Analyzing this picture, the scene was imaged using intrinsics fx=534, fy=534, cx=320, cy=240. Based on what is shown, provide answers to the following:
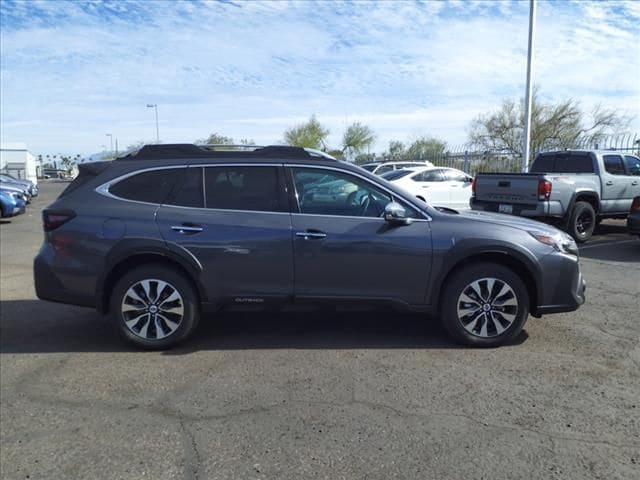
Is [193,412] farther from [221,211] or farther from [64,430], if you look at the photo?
[221,211]

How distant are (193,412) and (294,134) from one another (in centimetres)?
5402

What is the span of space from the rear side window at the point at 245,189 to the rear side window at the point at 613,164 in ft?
30.9

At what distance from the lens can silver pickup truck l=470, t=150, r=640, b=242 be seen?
34.2 ft

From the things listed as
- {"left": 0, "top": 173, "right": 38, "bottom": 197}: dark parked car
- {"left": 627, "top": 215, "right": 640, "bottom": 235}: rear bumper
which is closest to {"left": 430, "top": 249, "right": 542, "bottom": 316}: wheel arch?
{"left": 627, "top": 215, "right": 640, "bottom": 235}: rear bumper

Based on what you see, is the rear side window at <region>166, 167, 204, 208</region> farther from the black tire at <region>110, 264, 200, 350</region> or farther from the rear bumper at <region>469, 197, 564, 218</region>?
the rear bumper at <region>469, 197, 564, 218</region>

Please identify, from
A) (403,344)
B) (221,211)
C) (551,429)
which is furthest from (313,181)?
(551,429)

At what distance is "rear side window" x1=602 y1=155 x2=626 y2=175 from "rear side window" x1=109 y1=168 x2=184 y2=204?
1010 cm

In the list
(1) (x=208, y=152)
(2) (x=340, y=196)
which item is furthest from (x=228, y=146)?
(2) (x=340, y=196)

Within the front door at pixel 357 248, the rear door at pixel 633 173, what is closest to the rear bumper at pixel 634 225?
the rear door at pixel 633 173

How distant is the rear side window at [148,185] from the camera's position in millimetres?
4980

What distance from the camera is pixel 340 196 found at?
492cm

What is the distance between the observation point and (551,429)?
3428mm

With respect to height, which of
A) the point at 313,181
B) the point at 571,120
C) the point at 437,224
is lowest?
the point at 437,224

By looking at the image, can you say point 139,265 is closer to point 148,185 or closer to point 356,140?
point 148,185
